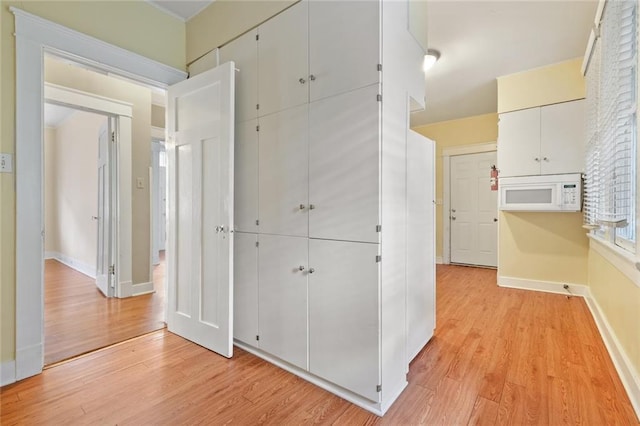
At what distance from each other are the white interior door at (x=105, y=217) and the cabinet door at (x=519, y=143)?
4.84 m

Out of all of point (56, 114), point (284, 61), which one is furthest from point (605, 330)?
point (56, 114)

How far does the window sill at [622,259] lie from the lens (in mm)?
1692

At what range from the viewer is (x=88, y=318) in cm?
275

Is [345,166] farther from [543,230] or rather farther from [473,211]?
[473,211]

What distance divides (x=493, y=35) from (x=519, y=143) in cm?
146

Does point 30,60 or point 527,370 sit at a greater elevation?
point 30,60

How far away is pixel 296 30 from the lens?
6.05ft

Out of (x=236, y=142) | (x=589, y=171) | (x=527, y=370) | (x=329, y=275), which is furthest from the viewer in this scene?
(x=589, y=171)

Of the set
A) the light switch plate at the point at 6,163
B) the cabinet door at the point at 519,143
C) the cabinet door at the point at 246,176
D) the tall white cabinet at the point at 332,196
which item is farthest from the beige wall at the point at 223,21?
the cabinet door at the point at 519,143

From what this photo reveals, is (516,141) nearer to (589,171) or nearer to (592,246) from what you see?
(589,171)

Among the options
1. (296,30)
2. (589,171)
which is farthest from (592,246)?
(296,30)

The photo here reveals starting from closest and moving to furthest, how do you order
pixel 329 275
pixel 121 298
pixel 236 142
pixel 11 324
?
pixel 329 275, pixel 11 324, pixel 236 142, pixel 121 298

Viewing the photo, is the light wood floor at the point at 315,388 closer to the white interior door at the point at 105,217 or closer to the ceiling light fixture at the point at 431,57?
the white interior door at the point at 105,217

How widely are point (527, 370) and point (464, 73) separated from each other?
3.29 meters
